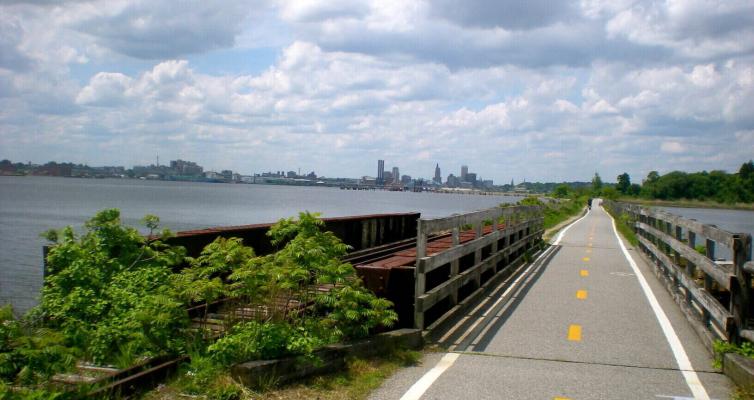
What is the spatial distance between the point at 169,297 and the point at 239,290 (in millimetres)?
747

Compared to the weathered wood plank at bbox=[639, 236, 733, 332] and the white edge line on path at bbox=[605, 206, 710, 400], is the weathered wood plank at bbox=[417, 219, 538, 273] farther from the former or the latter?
the weathered wood plank at bbox=[639, 236, 733, 332]

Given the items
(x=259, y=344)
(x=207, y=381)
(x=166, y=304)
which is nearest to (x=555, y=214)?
(x=259, y=344)

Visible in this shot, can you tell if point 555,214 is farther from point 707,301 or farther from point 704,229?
point 707,301

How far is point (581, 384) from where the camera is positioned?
22.9ft

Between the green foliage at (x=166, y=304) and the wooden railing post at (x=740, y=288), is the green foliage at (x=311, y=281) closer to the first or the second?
the green foliage at (x=166, y=304)

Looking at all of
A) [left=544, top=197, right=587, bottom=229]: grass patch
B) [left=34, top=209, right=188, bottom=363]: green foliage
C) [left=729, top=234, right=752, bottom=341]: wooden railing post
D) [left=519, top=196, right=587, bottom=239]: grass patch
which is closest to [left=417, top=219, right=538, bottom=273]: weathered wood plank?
[left=34, top=209, right=188, bottom=363]: green foliage

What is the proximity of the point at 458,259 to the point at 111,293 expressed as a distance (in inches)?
221

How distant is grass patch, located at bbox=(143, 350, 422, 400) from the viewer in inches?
234

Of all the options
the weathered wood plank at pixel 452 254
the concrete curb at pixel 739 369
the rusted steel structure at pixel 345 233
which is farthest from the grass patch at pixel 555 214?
the concrete curb at pixel 739 369

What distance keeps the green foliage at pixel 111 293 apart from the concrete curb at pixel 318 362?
1.06m

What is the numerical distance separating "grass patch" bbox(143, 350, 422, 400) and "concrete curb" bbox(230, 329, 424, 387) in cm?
7

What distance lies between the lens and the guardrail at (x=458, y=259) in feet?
28.8

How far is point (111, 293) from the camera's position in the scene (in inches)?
288

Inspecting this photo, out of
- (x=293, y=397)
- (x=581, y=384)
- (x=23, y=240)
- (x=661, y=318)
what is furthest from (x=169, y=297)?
(x=23, y=240)
